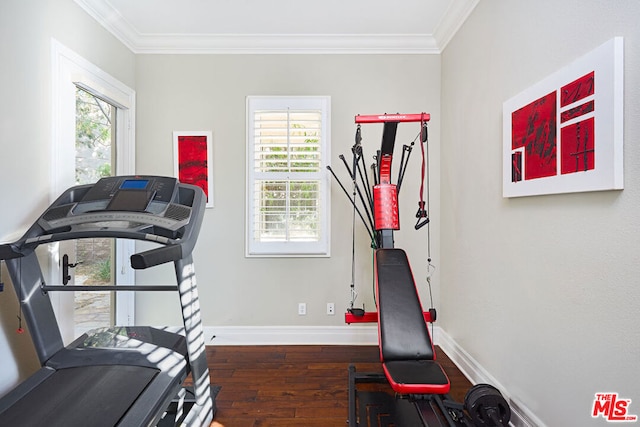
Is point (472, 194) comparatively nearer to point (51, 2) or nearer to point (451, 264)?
point (451, 264)

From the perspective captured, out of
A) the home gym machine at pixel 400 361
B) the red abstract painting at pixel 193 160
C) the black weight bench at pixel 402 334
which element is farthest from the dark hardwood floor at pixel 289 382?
the red abstract painting at pixel 193 160

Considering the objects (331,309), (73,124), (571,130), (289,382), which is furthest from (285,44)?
(289,382)

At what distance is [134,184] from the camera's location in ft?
5.70

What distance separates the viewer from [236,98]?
2.89 meters

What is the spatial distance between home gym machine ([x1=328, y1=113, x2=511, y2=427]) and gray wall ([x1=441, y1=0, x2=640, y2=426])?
33cm

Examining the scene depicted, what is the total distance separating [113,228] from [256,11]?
2.07 metres

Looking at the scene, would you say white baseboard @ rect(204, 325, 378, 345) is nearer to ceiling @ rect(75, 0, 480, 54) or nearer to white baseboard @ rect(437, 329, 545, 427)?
white baseboard @ rect(437, 329, 545, 427)

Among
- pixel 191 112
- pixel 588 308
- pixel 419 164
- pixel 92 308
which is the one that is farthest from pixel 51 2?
pixel 588 308

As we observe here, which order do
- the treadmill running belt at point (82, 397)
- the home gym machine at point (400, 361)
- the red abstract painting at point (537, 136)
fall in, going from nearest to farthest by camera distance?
the treadmill running belt at point (82, 397), the red abstract painting at point (537, 136), the home gym machine at point (400, 361)

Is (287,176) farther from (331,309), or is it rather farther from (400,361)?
(400,361)

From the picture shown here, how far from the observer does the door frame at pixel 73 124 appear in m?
2.00

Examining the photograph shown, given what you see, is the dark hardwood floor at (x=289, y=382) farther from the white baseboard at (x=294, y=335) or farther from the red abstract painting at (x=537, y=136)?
the red abstract painting at (x=537, y=136)

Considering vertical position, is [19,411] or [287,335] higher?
[19,411]

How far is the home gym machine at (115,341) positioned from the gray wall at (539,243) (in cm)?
185
